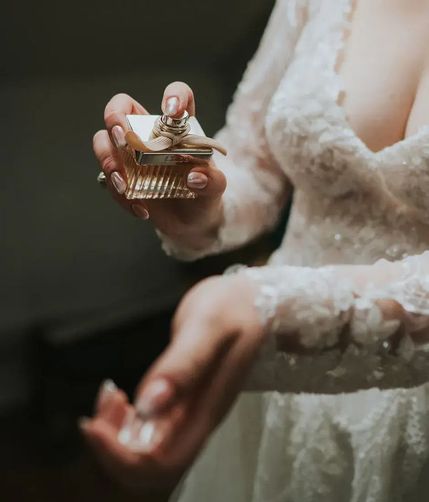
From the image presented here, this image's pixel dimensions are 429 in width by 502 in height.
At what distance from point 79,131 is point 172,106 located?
1.09 feet

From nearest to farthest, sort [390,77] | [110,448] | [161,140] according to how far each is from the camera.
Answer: [110,448], [161,140], [390,77]

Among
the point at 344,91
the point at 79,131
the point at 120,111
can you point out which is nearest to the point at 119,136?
the point at 120,111

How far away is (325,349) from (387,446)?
0.58 feet

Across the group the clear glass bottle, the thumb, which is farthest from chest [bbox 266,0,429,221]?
the thumb

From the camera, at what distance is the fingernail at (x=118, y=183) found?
1.54 feet

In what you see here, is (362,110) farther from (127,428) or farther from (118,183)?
(127,428)

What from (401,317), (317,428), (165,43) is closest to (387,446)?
(317,428)

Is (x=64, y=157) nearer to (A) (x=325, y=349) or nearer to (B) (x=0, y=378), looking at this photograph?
(B) (x=0, y=378)

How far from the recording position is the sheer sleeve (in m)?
0.60

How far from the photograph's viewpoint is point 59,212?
0.82 m

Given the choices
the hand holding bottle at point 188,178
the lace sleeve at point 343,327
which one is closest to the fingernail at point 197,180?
the hand holding bottle at point 188,178

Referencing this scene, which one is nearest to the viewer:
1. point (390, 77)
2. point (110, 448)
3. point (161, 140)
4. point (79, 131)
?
point (110, 448)

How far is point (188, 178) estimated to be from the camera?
0.46 meters

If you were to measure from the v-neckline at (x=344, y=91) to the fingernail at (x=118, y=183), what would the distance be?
158 millimetres
